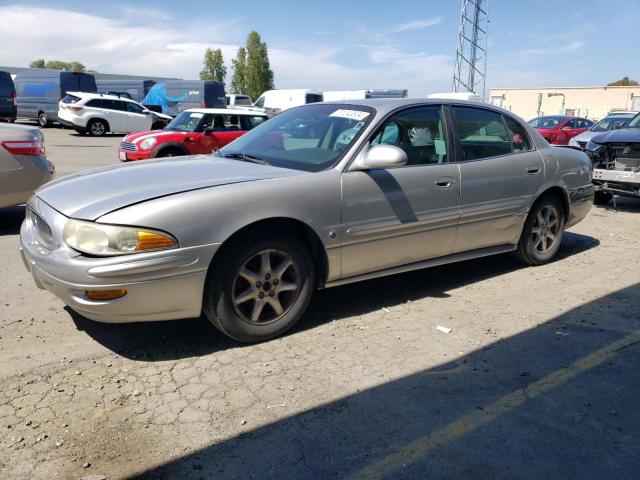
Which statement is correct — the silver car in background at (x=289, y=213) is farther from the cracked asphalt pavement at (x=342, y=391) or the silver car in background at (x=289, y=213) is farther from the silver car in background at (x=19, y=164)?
the silver car in background at (x=19, y=164)

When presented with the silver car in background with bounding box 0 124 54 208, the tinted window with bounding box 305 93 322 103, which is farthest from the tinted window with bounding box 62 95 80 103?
the silver car in background with bounding box 0 124 54 208

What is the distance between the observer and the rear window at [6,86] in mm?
21531

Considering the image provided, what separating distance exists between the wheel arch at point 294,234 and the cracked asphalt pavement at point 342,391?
18.1 inches

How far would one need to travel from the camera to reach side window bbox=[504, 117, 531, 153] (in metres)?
5.20

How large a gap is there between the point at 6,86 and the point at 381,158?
22.7m

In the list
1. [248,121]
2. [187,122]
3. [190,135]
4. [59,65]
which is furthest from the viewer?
A: [59,65]

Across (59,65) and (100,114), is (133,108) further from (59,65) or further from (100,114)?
(59,65)

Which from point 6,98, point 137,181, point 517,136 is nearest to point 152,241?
point 137,181

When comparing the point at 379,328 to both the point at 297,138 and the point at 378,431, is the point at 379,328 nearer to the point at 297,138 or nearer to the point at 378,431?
the point at 378,431

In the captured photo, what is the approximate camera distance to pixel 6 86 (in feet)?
71.4

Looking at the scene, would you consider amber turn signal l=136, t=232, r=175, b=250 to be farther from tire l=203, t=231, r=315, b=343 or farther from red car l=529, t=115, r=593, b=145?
red car l=529, t=115, r=593, b=145

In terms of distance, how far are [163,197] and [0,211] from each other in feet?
17.8

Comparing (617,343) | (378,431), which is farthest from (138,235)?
(617,343)

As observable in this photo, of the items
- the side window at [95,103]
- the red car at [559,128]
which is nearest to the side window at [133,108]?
the side window at [95,103]
